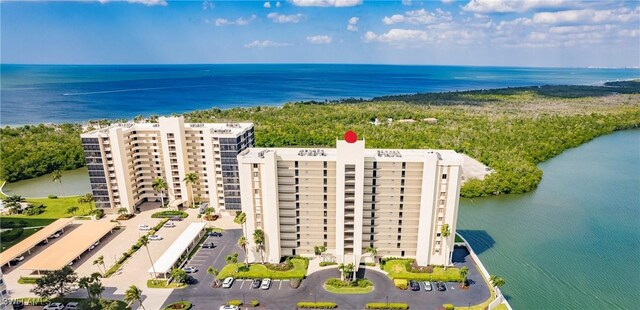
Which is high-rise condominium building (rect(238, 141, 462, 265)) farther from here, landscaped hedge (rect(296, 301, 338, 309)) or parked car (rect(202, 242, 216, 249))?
parked car (rect(202, 242, 216, 249))

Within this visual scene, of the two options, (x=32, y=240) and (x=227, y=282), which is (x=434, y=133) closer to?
(x=227, y=282)

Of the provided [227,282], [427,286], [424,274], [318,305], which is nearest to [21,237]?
[227,282]

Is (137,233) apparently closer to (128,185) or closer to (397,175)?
(128,185)

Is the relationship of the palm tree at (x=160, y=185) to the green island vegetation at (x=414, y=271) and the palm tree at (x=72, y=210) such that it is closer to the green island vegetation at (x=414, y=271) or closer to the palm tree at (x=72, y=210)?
the palm tree at (x=72, y=210)

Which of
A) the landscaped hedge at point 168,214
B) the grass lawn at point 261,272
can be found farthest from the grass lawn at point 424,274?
the landscaped hedge at point 168,214

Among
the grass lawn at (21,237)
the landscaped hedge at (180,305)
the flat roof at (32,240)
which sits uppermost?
the flat roof at (32,240)

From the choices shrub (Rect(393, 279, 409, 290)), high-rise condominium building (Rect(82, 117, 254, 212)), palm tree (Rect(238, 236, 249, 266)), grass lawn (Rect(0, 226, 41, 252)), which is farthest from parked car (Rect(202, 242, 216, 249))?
grass lawn (Rect(0, 226, 41, 252))

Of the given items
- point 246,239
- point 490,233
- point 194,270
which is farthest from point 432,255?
point 194,270
